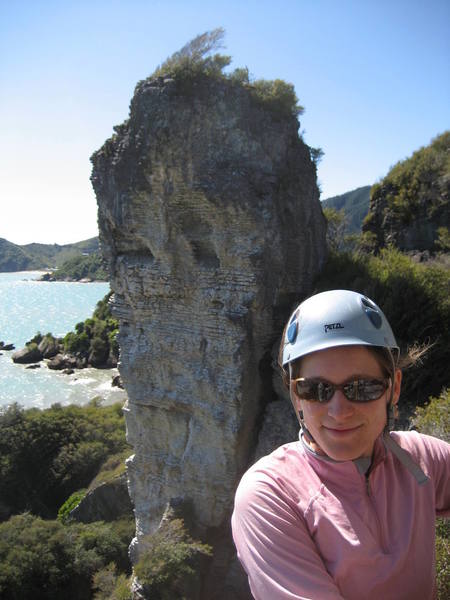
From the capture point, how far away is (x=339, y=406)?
1.47 metres

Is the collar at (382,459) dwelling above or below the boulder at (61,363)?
above

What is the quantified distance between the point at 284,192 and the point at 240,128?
1390mm

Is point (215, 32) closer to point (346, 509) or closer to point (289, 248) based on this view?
point (289, 248)

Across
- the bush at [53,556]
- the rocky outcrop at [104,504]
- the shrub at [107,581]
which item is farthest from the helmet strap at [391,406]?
the rocky outcrop at [104,504]

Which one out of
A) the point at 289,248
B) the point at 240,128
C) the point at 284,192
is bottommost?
the point at 289,248

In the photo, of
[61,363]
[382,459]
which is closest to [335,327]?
[382,459]

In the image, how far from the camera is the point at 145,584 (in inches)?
293

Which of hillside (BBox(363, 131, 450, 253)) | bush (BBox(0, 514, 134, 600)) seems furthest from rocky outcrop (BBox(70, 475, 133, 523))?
hillside (BBox(363, 131, 450, 253))

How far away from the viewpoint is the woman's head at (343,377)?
58.9 inches

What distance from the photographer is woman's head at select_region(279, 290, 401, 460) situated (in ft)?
4.91

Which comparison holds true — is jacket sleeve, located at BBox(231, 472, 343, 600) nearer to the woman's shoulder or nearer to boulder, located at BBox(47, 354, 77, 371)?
the woman's shoulder

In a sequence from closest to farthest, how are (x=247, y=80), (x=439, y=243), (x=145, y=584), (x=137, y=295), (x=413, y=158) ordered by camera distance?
(x=145, y=584)
(x=247, y=80)
(x=137, y=295)
(x=439, y=243)
(x=413, y=158)

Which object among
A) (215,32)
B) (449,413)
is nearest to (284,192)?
(215,32)

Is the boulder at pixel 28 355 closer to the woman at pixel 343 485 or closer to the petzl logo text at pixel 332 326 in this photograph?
the woman at pixel 343 485
